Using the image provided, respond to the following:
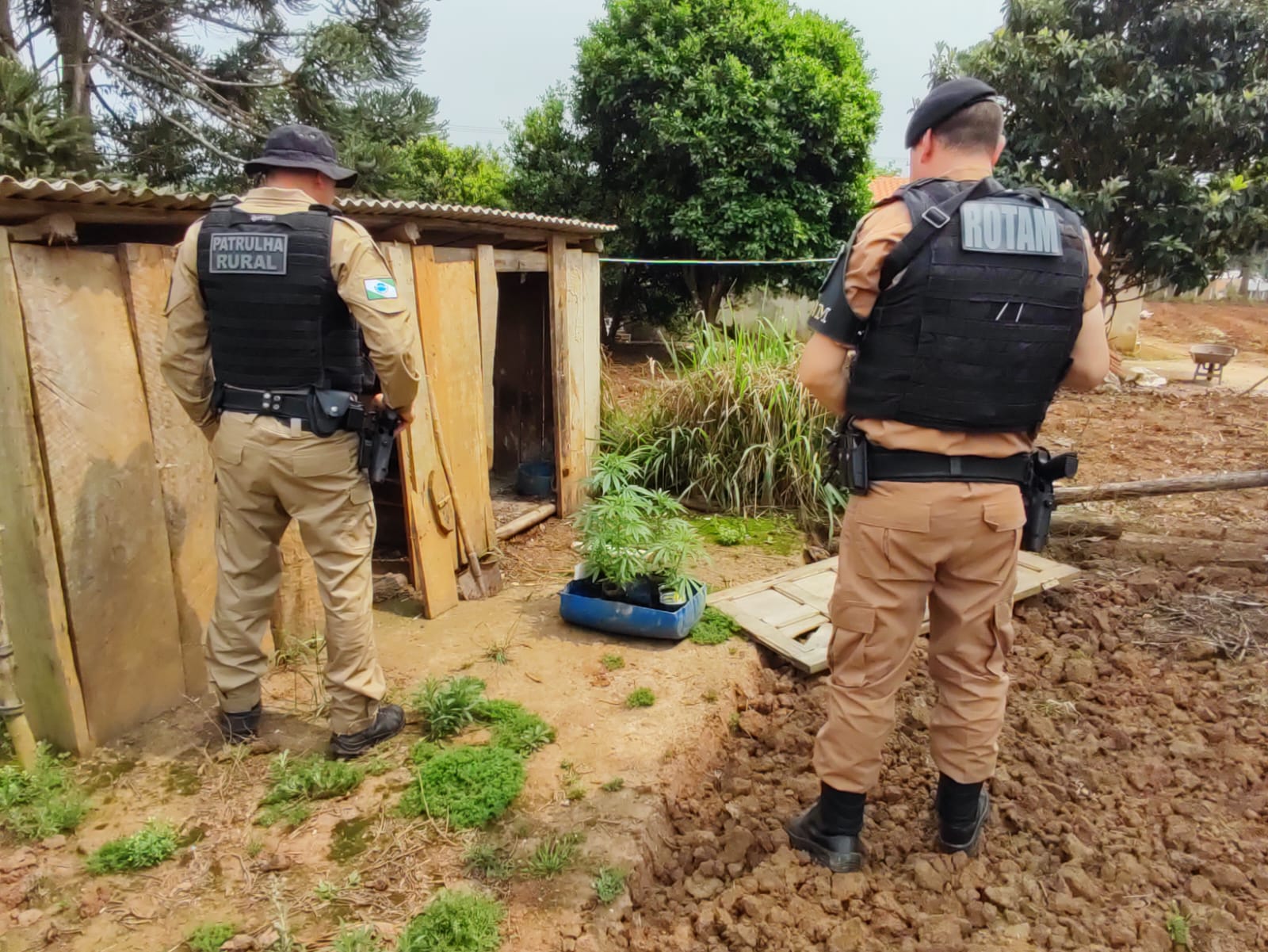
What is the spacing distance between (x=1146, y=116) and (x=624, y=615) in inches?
421

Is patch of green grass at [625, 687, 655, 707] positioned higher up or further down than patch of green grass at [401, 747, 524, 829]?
further down

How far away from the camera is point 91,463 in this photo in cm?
299

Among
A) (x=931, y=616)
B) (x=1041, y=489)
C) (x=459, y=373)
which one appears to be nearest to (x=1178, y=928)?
(x=931, y=616)

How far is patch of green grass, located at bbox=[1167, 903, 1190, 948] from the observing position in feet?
7.58

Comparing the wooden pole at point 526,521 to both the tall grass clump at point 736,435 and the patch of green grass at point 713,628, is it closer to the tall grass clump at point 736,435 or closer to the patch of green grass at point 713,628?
the tall grass clump at point 736,435

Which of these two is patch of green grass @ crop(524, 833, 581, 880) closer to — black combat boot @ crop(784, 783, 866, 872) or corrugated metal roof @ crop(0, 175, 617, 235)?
black combat boot @ crop(784, 783, 866, 872)

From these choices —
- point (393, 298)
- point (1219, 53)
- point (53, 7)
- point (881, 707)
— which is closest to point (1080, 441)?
point (1219, 53)

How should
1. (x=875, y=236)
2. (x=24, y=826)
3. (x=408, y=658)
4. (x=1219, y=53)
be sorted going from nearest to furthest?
(x=875, y=236)
(x=24, y=826)
(x=408, y=658)
(x=1219, y=53)

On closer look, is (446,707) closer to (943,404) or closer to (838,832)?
(838,832)

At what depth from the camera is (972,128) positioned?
2.30 metres

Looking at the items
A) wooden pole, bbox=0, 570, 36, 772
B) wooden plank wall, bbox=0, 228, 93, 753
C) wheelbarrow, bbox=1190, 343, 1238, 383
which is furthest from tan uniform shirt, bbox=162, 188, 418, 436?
wheelbarrow, bbox=1190, 343, 1238, 383

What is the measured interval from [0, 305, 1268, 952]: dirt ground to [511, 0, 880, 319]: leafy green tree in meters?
8.07

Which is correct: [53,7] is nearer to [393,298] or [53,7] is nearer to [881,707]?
[393,298]

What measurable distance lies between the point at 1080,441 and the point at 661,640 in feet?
20.3
